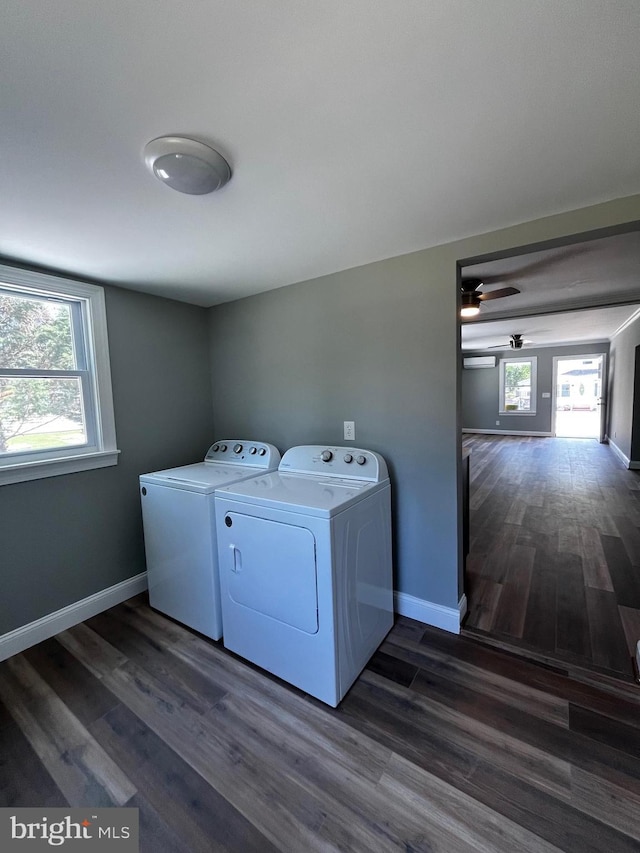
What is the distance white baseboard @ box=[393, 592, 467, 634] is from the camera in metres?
1.97

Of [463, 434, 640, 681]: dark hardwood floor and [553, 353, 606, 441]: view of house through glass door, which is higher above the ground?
[553, 353, 606, 441]: view of house through glass door

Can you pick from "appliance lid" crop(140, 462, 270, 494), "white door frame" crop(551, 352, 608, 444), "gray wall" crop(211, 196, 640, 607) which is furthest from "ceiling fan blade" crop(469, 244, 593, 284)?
"white door frame" crop(551, 352, 608, 444)

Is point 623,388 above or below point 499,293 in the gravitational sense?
below

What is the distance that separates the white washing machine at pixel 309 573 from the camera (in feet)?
4.88

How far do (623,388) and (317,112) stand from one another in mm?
7133

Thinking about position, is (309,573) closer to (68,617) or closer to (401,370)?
(401,370)

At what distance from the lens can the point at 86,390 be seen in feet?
7.23

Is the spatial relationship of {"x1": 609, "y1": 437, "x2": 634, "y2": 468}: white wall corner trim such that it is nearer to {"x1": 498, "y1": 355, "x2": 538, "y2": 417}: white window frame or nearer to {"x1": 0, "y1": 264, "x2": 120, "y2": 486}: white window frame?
{"x1": 498, "y1": 355, "x2": 538, "y2": 417}: white window frame

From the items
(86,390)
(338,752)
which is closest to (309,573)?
(338,752)

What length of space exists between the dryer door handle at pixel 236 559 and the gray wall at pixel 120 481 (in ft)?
3.61

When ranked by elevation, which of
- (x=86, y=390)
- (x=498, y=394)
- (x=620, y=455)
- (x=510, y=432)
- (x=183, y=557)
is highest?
(x=86, y=390)

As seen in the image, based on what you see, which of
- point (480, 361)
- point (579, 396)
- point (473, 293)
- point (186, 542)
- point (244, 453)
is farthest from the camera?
point (579, 396)

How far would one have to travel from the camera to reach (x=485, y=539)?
10.4ft

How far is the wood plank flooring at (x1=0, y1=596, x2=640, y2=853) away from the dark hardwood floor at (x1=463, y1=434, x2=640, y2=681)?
24 centimetres
